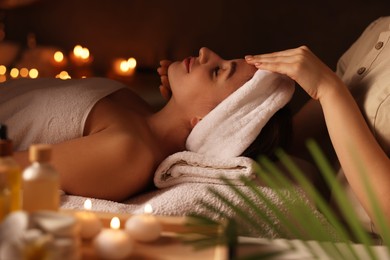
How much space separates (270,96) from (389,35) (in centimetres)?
43

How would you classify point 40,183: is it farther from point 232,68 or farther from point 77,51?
point 77,51

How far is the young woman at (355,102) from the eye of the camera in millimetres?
1457

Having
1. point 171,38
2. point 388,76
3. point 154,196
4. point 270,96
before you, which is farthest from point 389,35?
point 171,38

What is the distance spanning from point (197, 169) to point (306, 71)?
1.35 ft

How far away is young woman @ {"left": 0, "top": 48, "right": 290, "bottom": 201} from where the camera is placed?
1.56 metres

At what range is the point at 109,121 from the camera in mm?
1694

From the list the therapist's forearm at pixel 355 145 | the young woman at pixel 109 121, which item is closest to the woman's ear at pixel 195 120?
the young woman at pixel 109 121

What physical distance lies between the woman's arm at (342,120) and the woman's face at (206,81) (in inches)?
2.4

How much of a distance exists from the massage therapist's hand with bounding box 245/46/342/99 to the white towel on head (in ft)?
0.15

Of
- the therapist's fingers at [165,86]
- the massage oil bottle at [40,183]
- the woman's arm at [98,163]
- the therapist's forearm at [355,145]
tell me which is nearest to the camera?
the massage oil bottle at [40,183]

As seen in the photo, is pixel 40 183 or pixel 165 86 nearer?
pixel 40 183

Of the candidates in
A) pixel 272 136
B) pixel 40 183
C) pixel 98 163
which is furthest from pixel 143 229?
pixel 272 136

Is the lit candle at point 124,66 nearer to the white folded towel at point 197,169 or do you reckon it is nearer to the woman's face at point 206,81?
the woman's face at point 206,81

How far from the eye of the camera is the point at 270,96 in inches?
68.3
